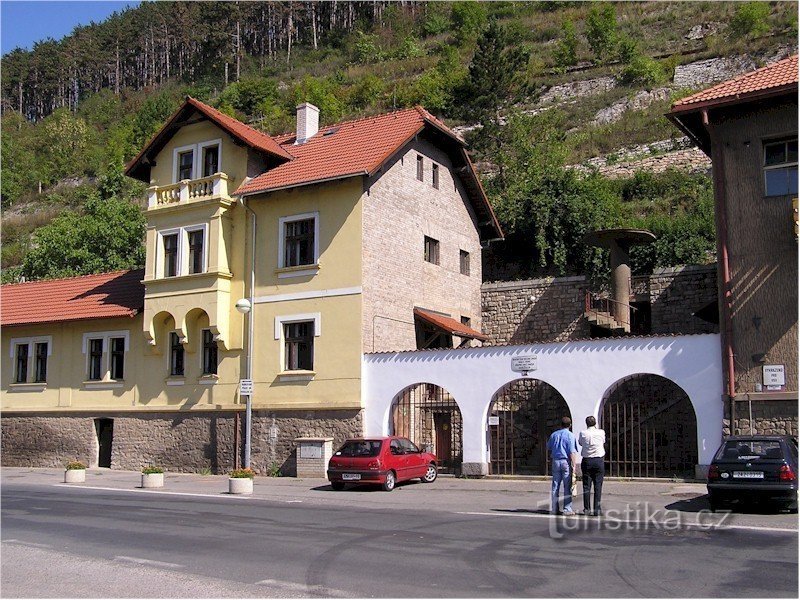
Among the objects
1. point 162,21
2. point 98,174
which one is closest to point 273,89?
point 98,174

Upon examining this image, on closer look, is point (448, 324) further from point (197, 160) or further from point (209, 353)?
point (197, 160)

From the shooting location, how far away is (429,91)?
240 feet

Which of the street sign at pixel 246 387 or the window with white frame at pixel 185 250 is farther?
the window with white frame at pixel 185 250

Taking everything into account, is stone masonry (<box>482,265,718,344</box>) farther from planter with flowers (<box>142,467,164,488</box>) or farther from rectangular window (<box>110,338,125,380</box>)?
rectangular window (<box>110,338,125,380</box>)

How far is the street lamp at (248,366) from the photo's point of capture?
1014 inches

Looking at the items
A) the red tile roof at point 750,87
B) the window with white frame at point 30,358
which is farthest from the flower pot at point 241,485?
the window with white frame at point 30,358

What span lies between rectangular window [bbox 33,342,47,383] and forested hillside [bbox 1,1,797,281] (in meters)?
17.9

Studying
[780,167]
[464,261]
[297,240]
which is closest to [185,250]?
[297,240]

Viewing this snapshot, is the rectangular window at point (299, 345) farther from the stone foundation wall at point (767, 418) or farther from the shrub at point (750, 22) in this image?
the shrub at point (750, 22)

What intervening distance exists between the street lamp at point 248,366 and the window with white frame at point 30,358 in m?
10.3

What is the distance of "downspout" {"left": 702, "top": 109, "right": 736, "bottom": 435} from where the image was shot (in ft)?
67.4

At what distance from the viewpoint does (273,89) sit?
3442 inches

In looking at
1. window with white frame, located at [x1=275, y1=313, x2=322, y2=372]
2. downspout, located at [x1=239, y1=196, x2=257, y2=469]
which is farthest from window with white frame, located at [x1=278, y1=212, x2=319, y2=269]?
window with white frame, located at [x1=275, y1=313, x2=322, y2=372]

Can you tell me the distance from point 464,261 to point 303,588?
976 inches
